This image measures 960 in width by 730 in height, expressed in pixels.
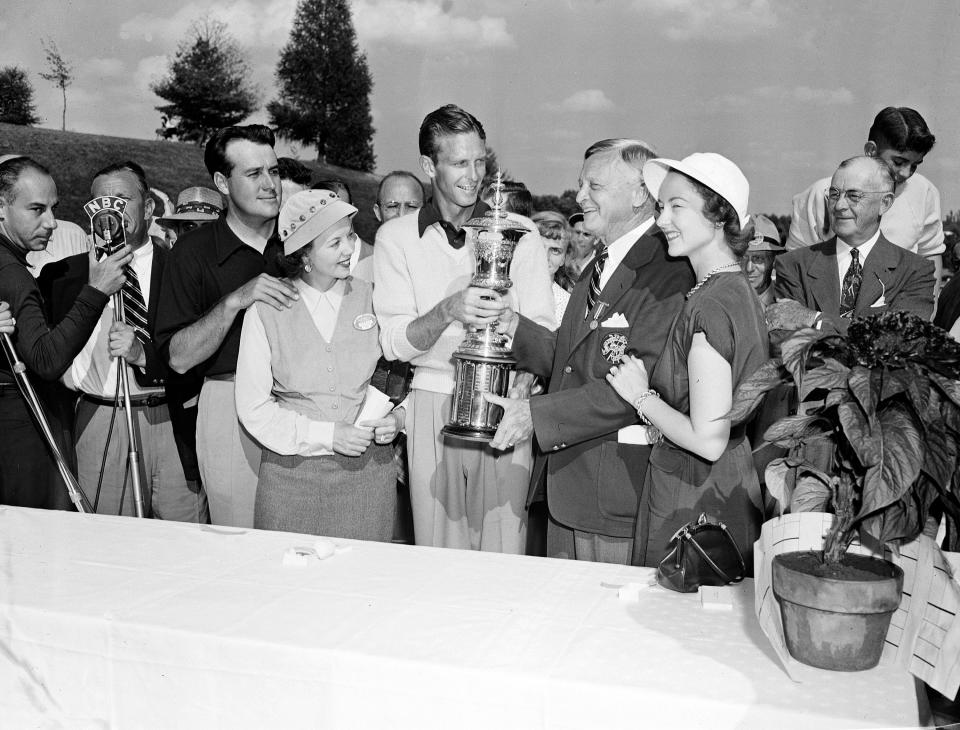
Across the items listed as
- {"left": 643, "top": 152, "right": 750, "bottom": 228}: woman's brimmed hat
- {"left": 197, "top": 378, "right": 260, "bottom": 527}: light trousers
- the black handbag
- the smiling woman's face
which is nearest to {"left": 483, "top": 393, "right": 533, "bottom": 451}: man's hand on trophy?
the smiling woman's face

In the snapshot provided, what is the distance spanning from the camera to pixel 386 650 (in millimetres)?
1604

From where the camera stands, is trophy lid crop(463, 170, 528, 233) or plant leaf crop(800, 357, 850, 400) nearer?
plant leaf crop(800, 357, 850, 400)

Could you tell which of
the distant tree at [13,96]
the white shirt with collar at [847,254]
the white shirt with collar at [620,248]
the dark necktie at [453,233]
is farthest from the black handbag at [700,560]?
the distant tree at [13,96]

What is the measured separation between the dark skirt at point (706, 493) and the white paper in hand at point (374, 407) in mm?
929

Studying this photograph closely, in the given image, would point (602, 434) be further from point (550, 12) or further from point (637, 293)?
point (550, 12)

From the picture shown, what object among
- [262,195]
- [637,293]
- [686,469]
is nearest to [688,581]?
[686,469]

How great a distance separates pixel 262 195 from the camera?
351 centimetres

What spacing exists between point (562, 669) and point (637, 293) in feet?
4.74

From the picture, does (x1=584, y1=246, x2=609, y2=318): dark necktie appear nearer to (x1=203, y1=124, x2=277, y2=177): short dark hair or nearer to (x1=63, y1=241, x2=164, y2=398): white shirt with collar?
(x1=203, y1=124, x2=277, y2=177): short dark hair

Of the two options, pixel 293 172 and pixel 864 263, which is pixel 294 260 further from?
pixel 864 263

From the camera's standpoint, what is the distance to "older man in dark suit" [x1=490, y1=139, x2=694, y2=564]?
8.80 ft

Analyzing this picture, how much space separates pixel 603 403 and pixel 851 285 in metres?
1.88

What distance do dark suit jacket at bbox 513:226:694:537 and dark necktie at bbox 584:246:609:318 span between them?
25mm

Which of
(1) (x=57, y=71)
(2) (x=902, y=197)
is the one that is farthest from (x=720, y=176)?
(1) (x=57, y=71)
